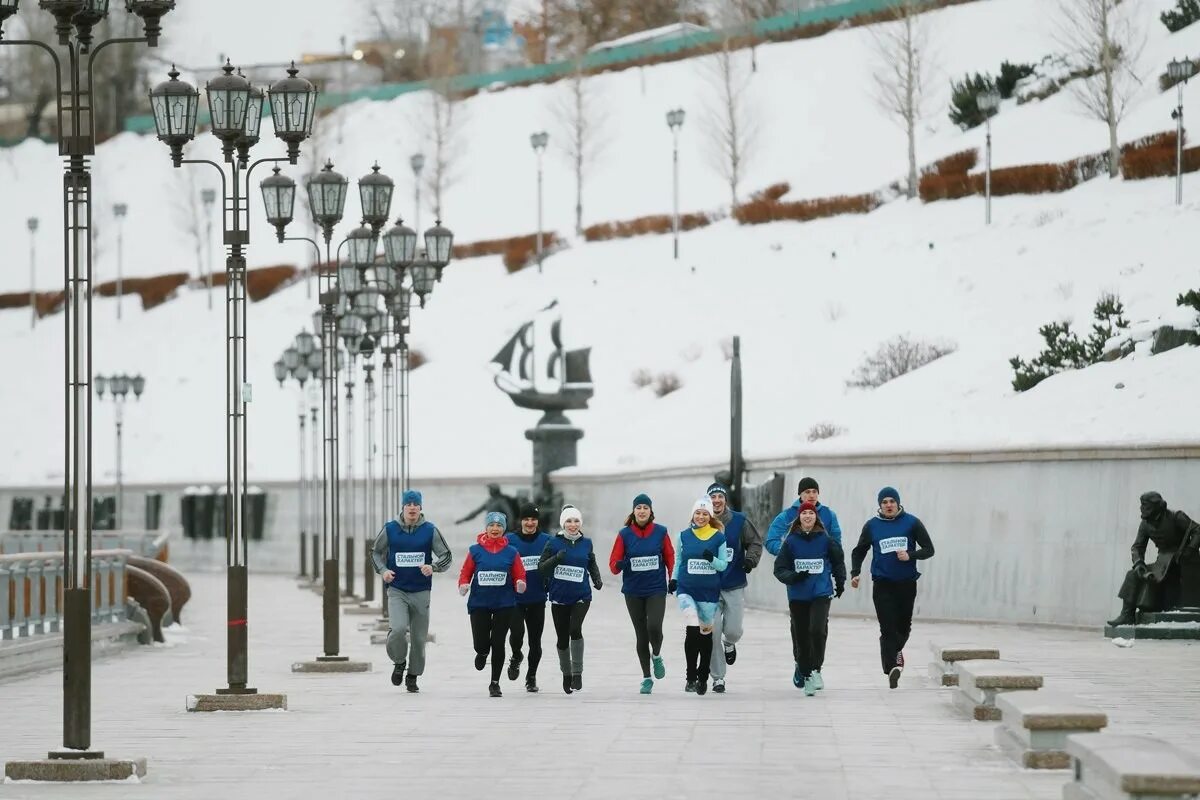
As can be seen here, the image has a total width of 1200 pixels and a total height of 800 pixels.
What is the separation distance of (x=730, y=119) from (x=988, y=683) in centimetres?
6171

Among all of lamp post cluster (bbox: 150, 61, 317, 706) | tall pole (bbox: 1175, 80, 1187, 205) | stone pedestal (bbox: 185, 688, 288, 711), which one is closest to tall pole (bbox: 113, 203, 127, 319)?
tall pole (bbox: 1175, 80, 1187, 205)

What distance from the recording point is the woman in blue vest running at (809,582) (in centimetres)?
1706

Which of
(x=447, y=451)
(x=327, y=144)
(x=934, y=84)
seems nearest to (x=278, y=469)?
(x=447, y=451)

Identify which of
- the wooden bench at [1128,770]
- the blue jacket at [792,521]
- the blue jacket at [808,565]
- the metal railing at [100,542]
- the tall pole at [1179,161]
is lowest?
the metal railing at [100,542]

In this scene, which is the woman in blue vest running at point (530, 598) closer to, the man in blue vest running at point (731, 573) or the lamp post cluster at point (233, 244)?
the man in blue vest running at point (731, 573)

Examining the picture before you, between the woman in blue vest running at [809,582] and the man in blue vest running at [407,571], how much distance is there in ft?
10.3

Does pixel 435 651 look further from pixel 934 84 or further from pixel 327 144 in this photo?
pixel 327 144

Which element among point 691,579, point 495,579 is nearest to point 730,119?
point 495,579

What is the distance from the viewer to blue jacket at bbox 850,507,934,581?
691 inches

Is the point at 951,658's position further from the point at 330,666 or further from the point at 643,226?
the point at 643,226

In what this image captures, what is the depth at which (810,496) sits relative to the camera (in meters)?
17.4

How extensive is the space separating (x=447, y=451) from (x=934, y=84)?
30319 millimetres

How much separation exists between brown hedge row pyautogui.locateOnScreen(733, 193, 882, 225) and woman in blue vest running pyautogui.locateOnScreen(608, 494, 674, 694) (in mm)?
50276

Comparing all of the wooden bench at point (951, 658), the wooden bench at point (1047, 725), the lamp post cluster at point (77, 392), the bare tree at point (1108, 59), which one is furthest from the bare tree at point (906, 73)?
the lamp post cluster at point (77, 392)
